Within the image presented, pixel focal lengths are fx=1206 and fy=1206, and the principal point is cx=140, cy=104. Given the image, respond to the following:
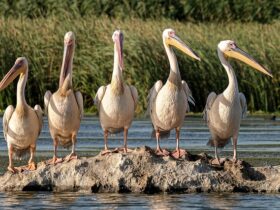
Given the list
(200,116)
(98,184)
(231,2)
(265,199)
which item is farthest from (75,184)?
(231,2)

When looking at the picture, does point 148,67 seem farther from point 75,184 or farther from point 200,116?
point 75,184

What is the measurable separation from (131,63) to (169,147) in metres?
6.64

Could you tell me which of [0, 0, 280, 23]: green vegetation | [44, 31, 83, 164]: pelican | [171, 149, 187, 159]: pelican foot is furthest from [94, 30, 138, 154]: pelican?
[0, 0, 280, 23]: green vegetation

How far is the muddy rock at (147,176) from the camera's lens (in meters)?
12.3

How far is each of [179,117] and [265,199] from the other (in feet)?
6.83

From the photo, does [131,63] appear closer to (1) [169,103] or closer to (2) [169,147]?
(2) [169,147]

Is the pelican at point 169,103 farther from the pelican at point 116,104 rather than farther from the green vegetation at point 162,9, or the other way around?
the green vegetation at point 162,9

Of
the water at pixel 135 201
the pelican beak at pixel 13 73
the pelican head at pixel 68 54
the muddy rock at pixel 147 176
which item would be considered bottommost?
the water at pixel 135 201

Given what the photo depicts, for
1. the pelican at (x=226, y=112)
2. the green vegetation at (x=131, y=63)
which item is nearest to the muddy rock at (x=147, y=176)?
the pelican at (x=226, y=112)

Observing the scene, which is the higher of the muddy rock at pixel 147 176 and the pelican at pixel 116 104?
the pelican at pixel 116 104

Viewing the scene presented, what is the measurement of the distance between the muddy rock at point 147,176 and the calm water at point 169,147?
147 mm

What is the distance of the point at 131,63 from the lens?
78.6 feet

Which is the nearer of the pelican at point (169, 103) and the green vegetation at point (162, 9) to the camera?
the pelican at point (169, 103)

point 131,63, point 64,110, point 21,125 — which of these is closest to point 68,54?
point 64,110
